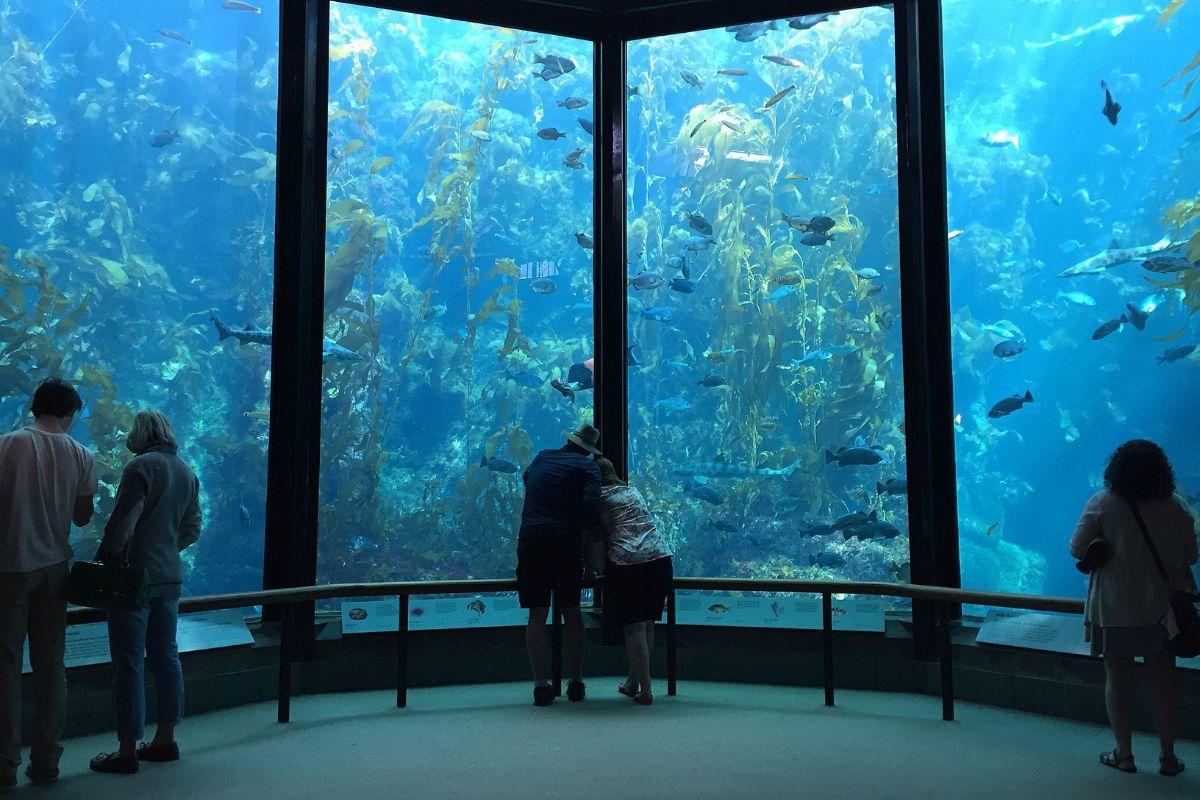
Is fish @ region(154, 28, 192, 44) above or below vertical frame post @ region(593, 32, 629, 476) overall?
above

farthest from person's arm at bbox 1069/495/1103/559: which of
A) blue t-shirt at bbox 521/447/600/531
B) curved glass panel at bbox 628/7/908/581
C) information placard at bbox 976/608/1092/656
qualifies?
curved glass panel at bbox 628/7/908/581

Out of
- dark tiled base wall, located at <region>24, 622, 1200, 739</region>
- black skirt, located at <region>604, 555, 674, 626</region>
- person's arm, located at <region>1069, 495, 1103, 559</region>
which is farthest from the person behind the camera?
black skirt, located at <region>604, 555, 674, 626</region>

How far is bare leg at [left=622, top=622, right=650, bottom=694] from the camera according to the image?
456 cm

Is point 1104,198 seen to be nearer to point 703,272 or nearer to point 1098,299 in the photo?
point 1098,299

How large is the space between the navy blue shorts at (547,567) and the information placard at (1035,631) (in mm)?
2441

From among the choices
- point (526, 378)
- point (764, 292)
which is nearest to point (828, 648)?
point (526, 378)

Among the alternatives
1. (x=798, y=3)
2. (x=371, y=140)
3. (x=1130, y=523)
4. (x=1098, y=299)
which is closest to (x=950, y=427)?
(x=1130, y=523)

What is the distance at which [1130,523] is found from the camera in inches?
130

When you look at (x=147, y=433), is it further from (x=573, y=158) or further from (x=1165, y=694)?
(x=573, y=158)

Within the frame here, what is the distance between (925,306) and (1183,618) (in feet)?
8.60

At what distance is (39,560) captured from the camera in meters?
3.05

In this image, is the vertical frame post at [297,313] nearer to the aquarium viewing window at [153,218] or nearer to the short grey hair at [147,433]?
the short grey hair at [147,433]

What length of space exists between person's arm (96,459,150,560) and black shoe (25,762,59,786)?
0.79 meters

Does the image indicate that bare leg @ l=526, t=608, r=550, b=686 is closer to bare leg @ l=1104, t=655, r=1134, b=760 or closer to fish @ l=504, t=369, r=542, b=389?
bare leg @ l=1104, t=655, r=1134, b=760
